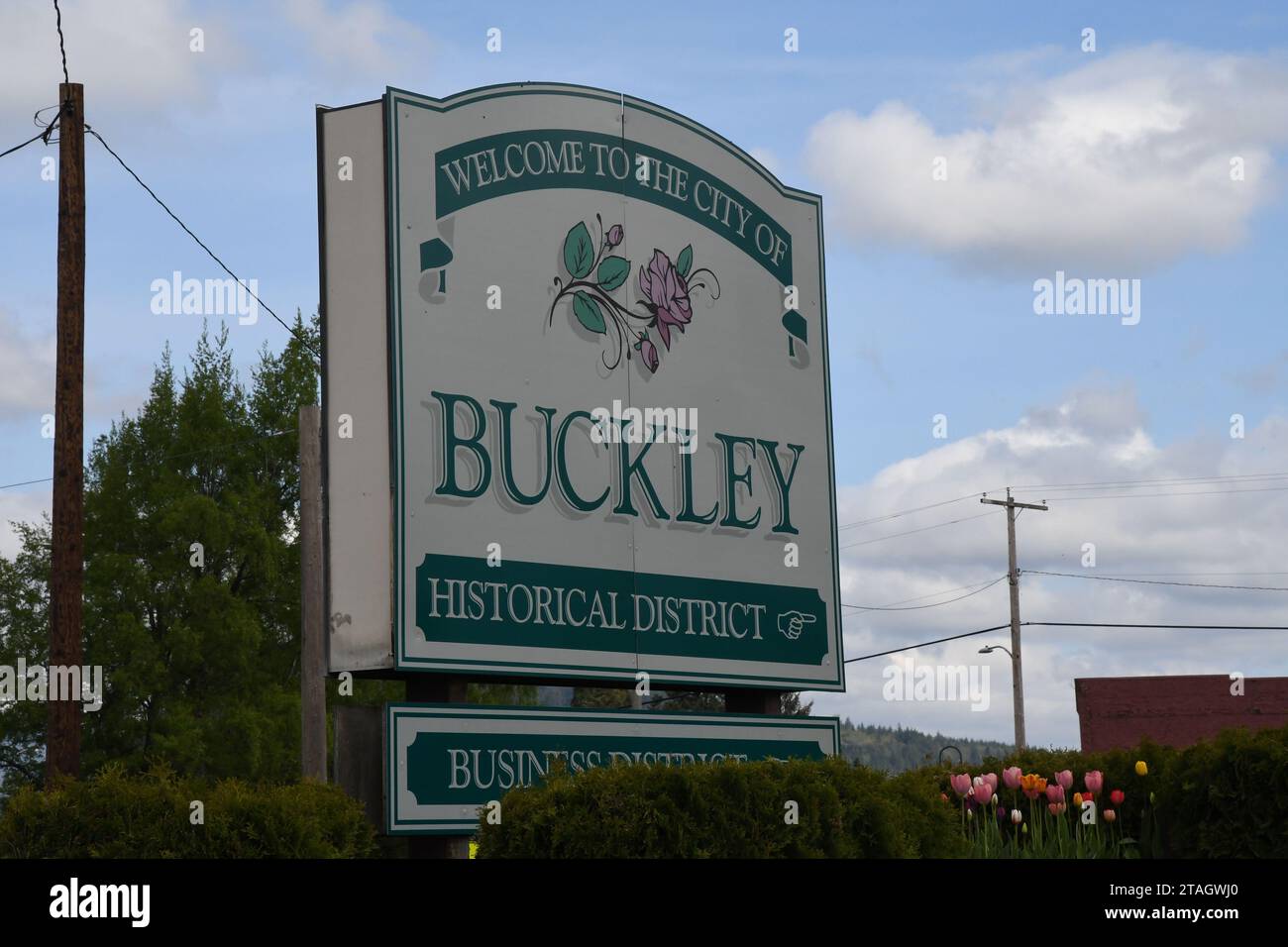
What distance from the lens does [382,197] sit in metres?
9.02

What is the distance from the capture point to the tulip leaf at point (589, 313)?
32.7 feet

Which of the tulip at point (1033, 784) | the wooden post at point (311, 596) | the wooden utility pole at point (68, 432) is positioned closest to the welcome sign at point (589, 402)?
the tulip at point (1033, 784)

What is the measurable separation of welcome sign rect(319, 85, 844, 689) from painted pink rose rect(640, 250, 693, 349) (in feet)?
0.07

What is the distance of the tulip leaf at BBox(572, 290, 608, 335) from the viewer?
9977mm

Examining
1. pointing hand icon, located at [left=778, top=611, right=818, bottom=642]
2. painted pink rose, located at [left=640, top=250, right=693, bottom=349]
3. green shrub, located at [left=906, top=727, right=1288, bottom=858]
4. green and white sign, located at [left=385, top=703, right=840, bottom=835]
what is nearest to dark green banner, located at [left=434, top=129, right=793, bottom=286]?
painted pink rose, located at [left=640, top=250, right=693, bottom=349]

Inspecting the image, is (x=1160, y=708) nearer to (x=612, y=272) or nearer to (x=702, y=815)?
(x=612, y=272)

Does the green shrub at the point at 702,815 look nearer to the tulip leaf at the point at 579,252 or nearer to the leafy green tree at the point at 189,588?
the tulip leaf at the point at 579,252

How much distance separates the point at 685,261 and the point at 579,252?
980 mm

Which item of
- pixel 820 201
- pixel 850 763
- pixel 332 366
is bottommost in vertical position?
pixel 850 763

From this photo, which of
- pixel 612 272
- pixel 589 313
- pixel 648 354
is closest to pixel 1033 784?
pixel 648 354

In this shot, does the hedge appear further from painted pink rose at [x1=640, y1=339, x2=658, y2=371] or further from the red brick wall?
the red brick wall

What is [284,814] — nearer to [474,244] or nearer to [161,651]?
[474,244]

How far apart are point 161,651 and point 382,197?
969 inches
